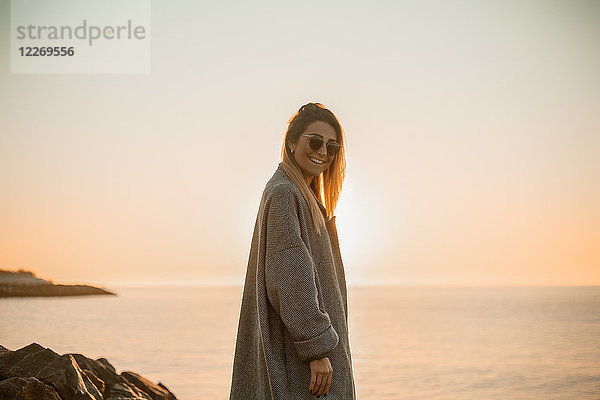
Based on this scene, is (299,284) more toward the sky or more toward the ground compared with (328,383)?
more toward the sky

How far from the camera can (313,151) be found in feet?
8.46

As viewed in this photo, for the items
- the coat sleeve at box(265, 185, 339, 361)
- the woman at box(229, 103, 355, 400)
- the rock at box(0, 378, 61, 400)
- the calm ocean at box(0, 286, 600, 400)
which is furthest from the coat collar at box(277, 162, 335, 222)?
the calm ocean at box(0, 286, 600, 400)

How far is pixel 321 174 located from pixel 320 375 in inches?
28.1

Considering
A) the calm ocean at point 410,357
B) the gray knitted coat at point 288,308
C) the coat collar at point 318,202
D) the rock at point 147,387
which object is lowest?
the calm ocean at point 410,357

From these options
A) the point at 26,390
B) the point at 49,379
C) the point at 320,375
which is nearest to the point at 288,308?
the point at 320,375

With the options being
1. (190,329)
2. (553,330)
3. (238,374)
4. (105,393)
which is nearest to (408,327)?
(553,330)

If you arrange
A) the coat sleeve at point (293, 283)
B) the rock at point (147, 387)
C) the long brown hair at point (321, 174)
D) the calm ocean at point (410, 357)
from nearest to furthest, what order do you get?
the coat sleeve at point (293, 283)
the long brown hair at point (321, 174)
the rock at point (147, 387)
the calm ocean at point (410, 357)

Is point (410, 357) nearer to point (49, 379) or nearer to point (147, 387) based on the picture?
point (147, 387)

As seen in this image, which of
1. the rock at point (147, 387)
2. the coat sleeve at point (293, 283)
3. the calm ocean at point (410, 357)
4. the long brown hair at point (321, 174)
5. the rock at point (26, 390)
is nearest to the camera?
the coat sleeve at point (293, 283)

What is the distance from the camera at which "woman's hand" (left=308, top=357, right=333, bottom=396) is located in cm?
235

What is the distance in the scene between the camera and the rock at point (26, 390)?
13.8 ft

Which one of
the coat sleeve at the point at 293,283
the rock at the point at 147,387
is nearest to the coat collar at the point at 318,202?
the coat sleeve at the point at 293,283

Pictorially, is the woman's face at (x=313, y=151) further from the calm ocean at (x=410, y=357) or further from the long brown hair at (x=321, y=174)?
the calm ocean at (x=410, y=357)

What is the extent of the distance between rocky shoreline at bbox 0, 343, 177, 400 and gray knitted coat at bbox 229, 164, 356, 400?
7.20 feet
